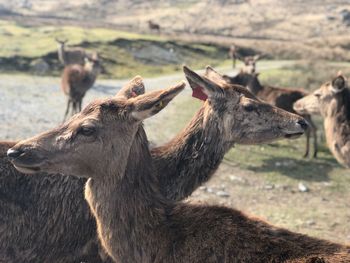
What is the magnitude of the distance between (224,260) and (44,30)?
33716 mm

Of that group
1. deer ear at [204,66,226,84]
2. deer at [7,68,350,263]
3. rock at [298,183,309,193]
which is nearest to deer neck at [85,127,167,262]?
deer at [7,68,350,263]

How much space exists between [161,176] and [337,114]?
4.74 meters

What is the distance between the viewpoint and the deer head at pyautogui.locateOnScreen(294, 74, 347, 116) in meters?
8.83

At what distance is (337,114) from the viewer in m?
8.83

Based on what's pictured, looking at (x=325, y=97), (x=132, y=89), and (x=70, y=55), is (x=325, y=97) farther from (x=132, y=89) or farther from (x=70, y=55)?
(x=70, y=55)

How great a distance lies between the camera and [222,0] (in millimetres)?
121562

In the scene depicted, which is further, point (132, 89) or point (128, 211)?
point (132, 89)

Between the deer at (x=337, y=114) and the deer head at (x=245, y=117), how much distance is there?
316 centimetres

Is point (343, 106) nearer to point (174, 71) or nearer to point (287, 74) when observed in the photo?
point (287, 74)

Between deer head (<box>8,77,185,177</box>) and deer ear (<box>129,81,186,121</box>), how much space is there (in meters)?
0.01

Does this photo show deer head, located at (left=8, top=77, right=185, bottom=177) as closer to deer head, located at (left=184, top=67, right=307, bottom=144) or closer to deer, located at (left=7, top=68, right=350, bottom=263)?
deer, located at (left=7, top=68, right=350, bottom=263)

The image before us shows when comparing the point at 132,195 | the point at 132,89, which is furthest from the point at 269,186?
the point at 132,195

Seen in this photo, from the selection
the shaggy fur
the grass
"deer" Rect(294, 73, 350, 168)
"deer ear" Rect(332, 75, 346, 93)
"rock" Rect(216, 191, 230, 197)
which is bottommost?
the grass

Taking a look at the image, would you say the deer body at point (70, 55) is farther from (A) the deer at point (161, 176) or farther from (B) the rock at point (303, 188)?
(A) the deer at point (161, 176)
